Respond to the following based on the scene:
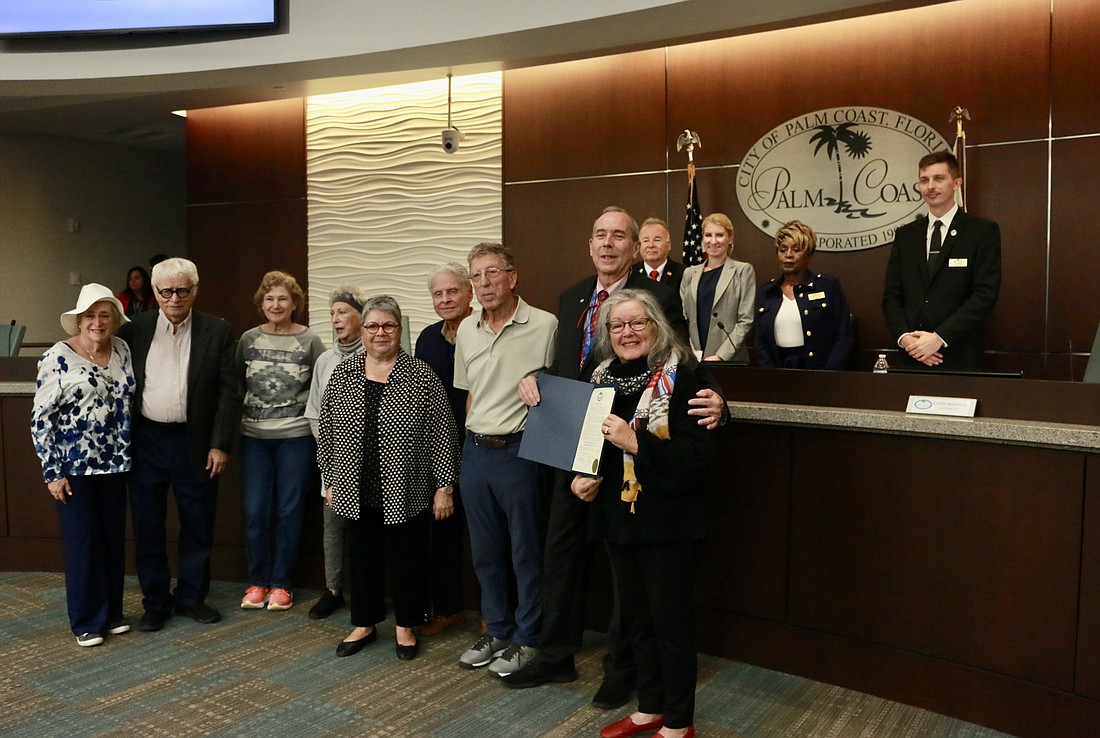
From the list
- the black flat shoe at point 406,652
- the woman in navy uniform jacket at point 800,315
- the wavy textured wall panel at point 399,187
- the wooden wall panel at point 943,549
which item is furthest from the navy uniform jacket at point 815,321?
the wavy textured wall panel at point 399,187

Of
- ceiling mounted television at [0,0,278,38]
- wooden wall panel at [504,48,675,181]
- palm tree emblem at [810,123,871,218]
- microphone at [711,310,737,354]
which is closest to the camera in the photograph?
microphone at [711,310,737,354]

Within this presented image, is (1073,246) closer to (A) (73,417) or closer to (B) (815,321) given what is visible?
(B) (815,321)

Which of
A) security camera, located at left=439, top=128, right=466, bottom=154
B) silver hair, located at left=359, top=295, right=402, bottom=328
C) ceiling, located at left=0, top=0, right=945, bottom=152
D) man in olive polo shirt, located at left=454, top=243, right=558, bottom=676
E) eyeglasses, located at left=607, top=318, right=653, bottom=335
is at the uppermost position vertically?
ceiling, located at left=0, top=0, right=945, bottom=152

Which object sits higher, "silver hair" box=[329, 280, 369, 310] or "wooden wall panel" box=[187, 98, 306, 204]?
"wooden wall panel" box=[187, 98, 306, 204]

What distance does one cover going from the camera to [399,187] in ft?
26.2

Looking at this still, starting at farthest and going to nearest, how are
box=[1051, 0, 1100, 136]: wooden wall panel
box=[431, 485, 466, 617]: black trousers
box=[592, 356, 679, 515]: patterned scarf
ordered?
1. box=[1051, 0, 1100, 136]: wooden wall panel
2. box=[431, 485, 466, 617]: black trousers
3. box=[592, 356, 679, 515]: patterned scarf

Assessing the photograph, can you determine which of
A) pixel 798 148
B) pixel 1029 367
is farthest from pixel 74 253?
pixel 1029 367

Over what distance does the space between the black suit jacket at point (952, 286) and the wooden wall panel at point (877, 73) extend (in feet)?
6.94

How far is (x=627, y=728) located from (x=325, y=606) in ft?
6.23

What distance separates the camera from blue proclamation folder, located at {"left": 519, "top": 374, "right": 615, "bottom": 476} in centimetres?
280

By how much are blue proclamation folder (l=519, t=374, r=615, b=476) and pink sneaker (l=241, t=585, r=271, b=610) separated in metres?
2.09

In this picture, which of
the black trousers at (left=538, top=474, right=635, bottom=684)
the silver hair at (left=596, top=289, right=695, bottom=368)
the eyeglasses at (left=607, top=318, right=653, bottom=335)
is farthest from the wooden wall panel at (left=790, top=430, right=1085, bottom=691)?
the eyeglasses at (left=607, top=318, right=653, bottom=335)

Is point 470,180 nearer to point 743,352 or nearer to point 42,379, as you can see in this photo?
point 743,352

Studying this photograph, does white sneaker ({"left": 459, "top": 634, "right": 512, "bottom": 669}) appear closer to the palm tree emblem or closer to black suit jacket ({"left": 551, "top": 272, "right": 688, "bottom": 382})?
black suit jacket ({"left": 551, "top": 272, "right": 688, "bottom": 382})
